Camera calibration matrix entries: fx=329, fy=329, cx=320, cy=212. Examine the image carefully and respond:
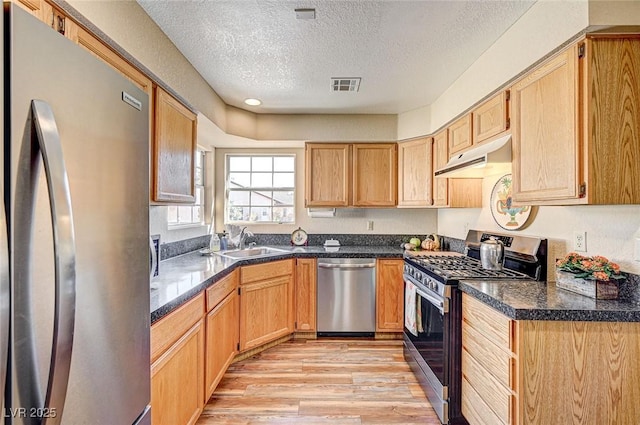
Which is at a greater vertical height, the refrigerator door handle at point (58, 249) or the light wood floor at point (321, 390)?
the refrigerator door handle at point (58, 249)

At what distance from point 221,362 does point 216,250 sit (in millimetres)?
1155

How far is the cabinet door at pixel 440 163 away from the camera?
3.02 meters

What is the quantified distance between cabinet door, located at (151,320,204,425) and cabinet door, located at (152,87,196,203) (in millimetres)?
827

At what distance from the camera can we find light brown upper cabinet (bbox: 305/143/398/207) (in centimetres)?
363

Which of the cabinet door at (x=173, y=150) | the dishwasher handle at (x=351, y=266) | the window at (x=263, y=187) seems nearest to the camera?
the cabinet door at (x=173, y=150)

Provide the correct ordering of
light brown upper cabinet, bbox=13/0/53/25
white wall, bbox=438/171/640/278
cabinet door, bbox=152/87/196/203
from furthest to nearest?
cabinet door, bbox=152/87/196/203
white wall, bbox=438/171/640/278
light brown upper cabinet, bbox=13/0/53/25

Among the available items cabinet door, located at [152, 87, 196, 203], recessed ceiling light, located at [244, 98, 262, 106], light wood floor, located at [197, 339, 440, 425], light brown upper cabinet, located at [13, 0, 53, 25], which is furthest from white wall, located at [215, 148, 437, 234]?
light brown upper cabinet, located at [13, 0, 53, 25]

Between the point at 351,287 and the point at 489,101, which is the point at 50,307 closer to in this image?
the point at 489,101

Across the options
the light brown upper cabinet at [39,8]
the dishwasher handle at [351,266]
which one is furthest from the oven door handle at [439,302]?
the light brown upper cabinet at [39,8]

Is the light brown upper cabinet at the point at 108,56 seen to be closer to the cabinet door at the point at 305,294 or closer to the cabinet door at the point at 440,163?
the cabinet door at the point at 305,294

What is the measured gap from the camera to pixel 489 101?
2215mm

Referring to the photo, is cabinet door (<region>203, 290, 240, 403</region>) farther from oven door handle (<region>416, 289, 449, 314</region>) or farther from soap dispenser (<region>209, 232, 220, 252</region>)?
oven door handle (<region>416, 289, 449, 314</region>)

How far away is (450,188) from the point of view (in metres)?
3.02

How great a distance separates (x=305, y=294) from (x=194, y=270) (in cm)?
131
